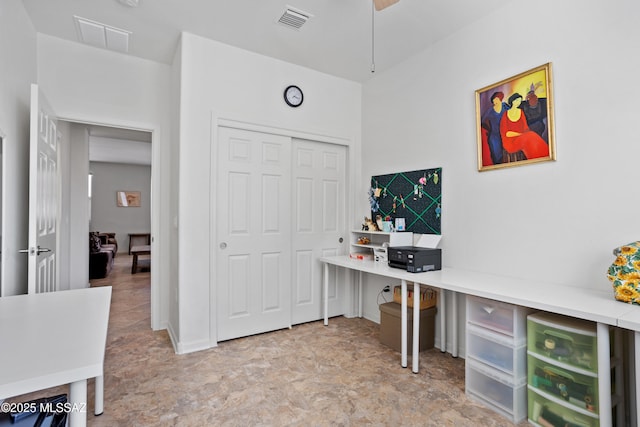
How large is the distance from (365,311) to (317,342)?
0.93 m

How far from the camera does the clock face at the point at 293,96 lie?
3.34 metres

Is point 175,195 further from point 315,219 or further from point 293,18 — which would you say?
point 293,18

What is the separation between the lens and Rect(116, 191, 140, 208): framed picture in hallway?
9.34 m

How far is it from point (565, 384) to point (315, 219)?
2.45 meters

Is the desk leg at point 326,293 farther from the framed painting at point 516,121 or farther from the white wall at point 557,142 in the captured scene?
the framed painting at point 516,121

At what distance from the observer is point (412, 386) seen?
7.32ft

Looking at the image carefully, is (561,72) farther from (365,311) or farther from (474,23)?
(365,311)

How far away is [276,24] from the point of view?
266cm

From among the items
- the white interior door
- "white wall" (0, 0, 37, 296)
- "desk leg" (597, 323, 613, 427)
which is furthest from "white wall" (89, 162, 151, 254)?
"desk leg" (597, 323, 613, 427)

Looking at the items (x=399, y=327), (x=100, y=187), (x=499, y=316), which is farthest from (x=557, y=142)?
(x=100, y=187)

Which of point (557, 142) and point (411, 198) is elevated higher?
point (557, 142)

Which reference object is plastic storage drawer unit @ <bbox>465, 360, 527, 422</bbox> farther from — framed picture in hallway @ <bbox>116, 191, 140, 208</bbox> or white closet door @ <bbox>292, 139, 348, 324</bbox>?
framed picture in hallway @ <bbox>116, 191, 140, 208</bbox>

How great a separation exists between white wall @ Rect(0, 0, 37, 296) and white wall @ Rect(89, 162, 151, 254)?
24.6 feet

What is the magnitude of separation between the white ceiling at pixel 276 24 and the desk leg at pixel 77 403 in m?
2.48
